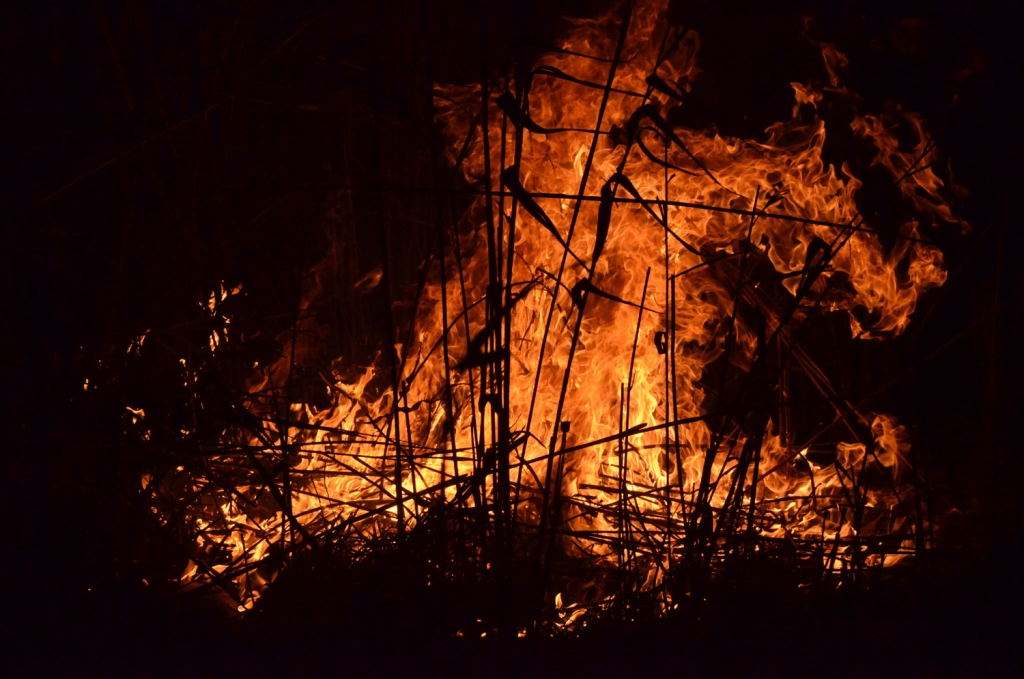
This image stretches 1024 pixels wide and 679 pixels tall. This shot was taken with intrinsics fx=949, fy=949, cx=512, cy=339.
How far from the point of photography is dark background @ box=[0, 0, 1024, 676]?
6.77 ft

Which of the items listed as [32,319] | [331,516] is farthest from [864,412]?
[32,319]

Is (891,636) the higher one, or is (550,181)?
(550,181)

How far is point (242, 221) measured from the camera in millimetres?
2809

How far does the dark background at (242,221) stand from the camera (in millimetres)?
2064

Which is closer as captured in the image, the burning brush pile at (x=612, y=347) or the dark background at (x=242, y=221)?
the dark background at (x=242, y=221)

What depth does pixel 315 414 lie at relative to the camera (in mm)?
2979

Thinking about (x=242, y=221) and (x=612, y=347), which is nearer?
(x=612, y=347)

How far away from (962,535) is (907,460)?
0.99 feet

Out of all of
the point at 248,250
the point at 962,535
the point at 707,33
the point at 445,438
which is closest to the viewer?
the point at 962,535

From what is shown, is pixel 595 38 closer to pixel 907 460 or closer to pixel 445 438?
pixel 445 438

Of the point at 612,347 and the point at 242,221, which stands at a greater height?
the point at 242,221

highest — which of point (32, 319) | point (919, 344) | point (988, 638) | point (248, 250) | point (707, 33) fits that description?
point (707, 33)

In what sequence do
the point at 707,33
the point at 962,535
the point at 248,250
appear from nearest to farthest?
1. the point at 962,535
2. the point at 248,250
3. the point at 707,33

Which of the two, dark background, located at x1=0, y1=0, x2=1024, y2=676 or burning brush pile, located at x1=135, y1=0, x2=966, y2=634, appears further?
burning brush pile, located at x1=135, y1=0, x2=966, y2=634
